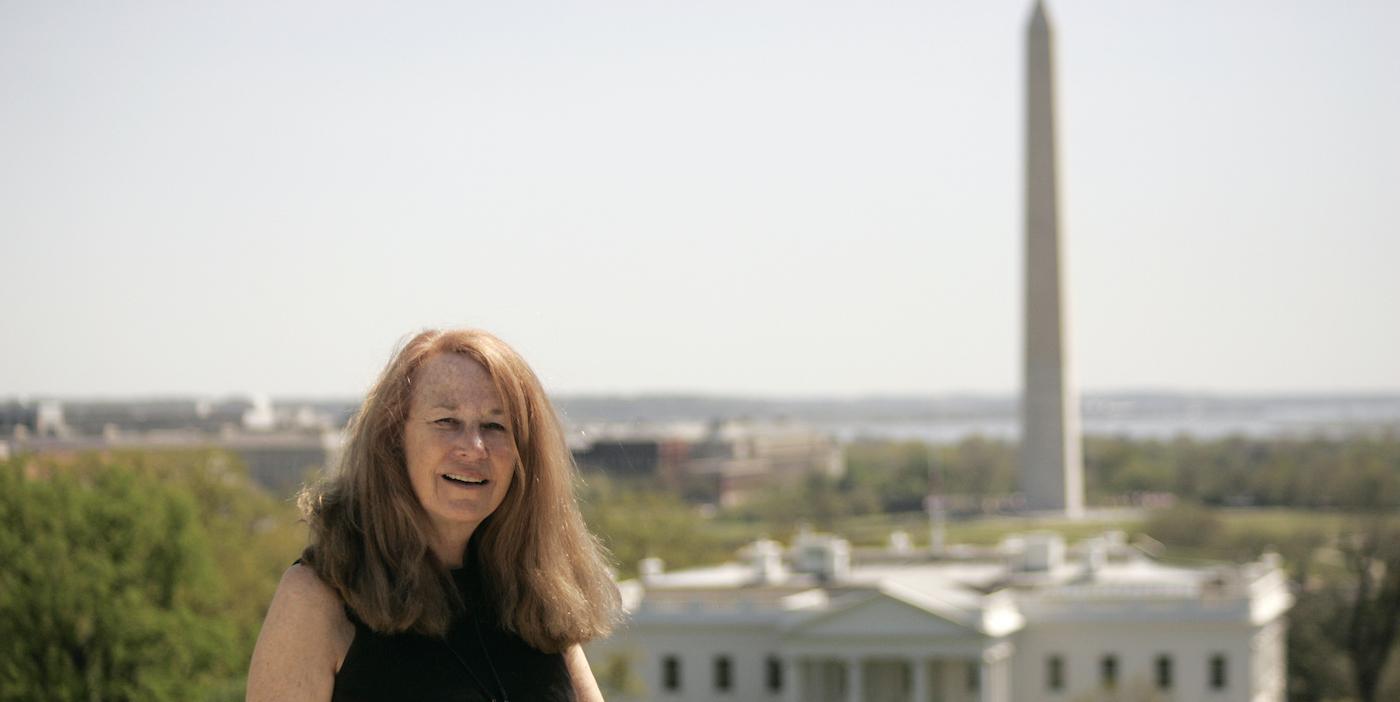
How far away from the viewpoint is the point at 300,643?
5.11m

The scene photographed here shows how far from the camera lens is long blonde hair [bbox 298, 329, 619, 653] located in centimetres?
525

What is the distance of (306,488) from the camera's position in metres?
Result: 5.54

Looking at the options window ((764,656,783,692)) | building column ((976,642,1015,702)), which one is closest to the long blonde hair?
building column ((976,642,1015,702))

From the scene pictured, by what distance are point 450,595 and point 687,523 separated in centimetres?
10987

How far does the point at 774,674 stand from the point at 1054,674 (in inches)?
369

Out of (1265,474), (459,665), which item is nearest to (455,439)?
(459,665)

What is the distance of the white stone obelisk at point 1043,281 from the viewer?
102 meters

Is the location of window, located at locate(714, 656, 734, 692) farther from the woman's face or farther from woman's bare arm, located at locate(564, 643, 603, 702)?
the woman's face

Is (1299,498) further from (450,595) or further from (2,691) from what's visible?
(450,595)

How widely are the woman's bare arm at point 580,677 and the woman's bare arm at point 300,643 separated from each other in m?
0.60

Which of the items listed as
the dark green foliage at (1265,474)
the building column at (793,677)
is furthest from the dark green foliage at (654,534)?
the dark green foliage at (1265,474)

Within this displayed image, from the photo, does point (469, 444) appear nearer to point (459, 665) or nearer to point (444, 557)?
point (444, 557)

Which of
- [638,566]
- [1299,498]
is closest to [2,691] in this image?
[638,566]

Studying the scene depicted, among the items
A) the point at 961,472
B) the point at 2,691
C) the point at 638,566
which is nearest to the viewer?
the point at 2,691
